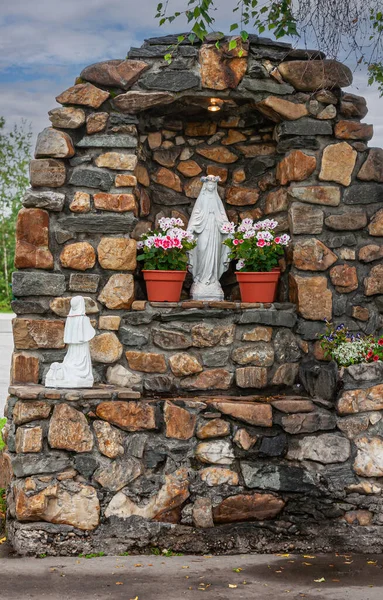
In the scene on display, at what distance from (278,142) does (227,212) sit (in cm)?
73

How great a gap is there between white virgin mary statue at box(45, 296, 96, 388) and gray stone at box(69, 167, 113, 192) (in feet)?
2.73

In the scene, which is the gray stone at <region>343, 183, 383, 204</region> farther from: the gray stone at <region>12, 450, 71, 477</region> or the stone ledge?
the gray stone at <region>12, 450, 71, 477</region>

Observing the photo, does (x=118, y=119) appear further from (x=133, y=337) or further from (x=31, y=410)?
(x=31, y=410)

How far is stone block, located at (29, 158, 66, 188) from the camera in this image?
216 inches

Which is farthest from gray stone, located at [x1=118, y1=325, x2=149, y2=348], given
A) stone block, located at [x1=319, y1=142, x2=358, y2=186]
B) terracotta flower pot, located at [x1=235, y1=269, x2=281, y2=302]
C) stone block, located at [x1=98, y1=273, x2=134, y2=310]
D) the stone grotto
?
stone block, located at [x1=319, y1=142, x2=358, y2=186]

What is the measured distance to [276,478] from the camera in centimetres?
507

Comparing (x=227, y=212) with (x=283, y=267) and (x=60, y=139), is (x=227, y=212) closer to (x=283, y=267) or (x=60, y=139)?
(x=283, y=267)

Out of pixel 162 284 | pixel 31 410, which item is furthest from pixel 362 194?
pixel 31 410

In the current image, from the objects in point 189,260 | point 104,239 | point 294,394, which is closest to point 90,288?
point 104,239

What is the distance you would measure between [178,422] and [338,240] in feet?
5.69

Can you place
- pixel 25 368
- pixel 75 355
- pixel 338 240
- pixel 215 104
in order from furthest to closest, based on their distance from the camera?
pixel 215 104 < pixel 338 240 < pixel 25 368 < pixel 75 355

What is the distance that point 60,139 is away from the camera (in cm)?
547

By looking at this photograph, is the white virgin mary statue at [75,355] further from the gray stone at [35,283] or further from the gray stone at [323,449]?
the gray stone at [323,449]

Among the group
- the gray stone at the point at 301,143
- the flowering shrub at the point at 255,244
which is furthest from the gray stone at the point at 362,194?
the flowering shrub at the point at 255,244
